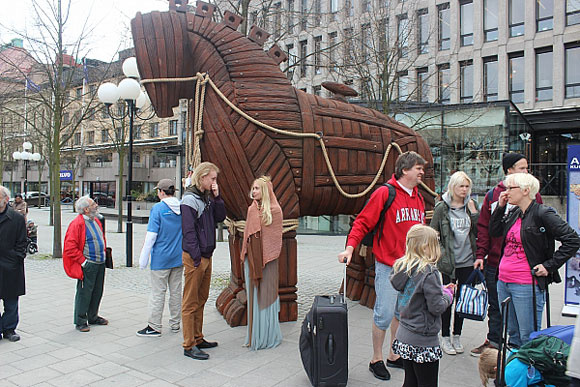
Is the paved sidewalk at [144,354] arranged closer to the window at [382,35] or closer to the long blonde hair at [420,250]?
the long blonde hair at [420,250]

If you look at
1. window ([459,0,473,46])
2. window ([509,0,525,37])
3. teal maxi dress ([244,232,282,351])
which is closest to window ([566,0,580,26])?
window ([509,0,525,37])

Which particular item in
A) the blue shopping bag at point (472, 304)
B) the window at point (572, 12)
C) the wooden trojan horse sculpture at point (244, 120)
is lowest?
the blue shopping bag at point (472, 304)

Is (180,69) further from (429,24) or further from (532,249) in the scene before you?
(429,24)

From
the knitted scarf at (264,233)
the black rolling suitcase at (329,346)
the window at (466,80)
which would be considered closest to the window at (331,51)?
the knitted scarf at (264,233)

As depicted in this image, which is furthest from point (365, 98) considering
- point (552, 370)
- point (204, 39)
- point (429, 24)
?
point (552, 370)

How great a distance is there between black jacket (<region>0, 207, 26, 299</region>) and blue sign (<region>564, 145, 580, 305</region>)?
6.62m

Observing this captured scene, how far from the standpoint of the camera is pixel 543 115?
2145 cm

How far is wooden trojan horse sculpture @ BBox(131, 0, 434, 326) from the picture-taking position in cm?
490

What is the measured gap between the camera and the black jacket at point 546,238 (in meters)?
3.47

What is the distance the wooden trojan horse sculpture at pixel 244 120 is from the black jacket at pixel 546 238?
2.19 m

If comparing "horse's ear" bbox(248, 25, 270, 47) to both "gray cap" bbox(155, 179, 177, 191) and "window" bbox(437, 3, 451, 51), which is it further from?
"window" bbox(437, 3, 451, 51)

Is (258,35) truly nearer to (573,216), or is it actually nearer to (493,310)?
(493,310)

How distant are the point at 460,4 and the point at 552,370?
928 inches

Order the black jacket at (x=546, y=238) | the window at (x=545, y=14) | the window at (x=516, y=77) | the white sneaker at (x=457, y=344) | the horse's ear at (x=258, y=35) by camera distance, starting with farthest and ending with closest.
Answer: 1. the window at (x=516, y=77)
2. the window at (x=545, y=14)
3. the horse's ear at (x=258, y=35)
4. the white sneaker at (x=457, y=344)
5. the black jacket at (x=546, y=238)
